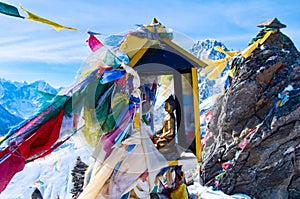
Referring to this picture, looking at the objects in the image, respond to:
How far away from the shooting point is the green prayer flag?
113 inches

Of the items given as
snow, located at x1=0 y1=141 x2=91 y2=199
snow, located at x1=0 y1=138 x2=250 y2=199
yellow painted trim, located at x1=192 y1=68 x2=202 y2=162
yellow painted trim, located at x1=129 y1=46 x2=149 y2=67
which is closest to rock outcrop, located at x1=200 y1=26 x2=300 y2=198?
snow, located at x1=0 y1=138 x2=250 y2=199

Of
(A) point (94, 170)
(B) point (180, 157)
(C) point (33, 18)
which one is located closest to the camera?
(C) point (33, 18)

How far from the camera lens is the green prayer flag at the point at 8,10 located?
9.45 ft

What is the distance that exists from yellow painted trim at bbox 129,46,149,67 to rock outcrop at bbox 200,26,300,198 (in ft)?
18.4

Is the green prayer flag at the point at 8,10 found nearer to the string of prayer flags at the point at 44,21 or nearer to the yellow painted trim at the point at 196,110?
the string of prayer flags at the point at 44,21

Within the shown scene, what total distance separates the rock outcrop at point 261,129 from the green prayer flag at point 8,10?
7.15m

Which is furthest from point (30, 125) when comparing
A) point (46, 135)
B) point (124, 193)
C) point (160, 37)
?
point (160, 37)

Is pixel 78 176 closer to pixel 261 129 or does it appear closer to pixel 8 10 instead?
pixel 8 10

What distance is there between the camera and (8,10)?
2.92 metres

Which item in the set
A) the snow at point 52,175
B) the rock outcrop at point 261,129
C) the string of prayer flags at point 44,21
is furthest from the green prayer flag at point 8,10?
the rock outcrop at point 261,129

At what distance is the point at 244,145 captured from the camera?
9.26 metres

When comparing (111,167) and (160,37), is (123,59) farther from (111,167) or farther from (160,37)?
(111,167)

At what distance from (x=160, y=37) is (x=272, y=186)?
226 inches

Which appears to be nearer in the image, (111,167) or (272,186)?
(111,167)
